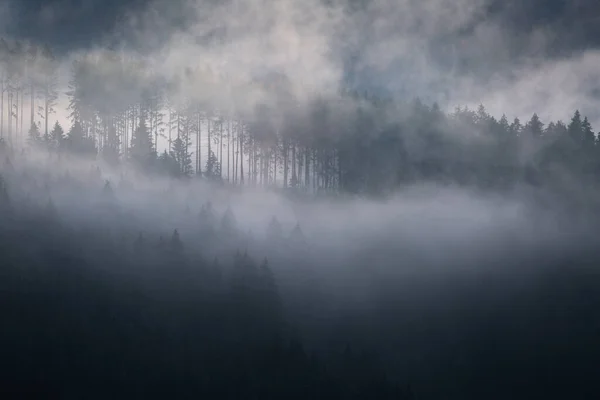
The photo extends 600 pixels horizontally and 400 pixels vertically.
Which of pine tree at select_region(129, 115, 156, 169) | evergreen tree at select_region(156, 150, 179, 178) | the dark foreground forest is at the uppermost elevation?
pine tree at select_region(129, 115, 156, 169)

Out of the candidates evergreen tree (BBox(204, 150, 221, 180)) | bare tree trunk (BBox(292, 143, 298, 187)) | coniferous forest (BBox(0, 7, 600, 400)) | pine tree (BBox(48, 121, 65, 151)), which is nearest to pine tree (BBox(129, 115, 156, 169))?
coniferous forest (BBox(0, 7, 600, 400))

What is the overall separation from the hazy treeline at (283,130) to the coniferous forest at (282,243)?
35 cm

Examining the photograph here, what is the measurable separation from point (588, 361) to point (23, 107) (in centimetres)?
8847

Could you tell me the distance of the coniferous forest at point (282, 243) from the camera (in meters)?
41.7

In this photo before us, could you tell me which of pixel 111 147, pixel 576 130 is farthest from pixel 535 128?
pixel 111 147

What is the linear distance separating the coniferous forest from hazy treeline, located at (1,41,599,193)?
1.15 feet

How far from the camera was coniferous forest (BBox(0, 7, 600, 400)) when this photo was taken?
4166 cm

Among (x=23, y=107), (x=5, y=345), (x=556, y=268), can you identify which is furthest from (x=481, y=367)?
(x=23, y=107)

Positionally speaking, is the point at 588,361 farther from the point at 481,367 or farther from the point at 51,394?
the point at 51,394

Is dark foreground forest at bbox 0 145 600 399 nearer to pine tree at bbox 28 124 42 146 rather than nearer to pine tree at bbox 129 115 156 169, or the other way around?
pine tree at bbox 129 115 156 169

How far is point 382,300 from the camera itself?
64.3 metres

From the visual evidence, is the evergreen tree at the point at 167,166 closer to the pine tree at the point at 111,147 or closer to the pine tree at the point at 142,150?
the pine tree at the point at 142,150

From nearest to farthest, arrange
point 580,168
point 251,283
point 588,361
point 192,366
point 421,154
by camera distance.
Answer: point 192,366 → point 251,283 → point 588,361 → point 580,168 → point 421,154

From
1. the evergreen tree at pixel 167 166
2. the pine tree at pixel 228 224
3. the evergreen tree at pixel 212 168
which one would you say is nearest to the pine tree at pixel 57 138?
the evergreen tree at pixel 167 166
